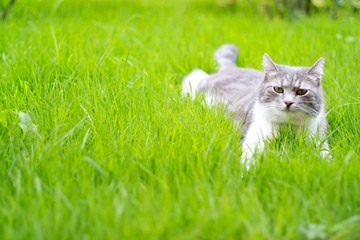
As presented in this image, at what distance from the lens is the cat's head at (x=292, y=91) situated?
2506 millimetres

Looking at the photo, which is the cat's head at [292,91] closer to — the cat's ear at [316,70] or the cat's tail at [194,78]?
the cat's ear at [316,70]

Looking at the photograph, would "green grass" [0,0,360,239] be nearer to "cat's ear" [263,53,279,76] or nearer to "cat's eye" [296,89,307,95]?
"cat's eye" [296,89,307,95]

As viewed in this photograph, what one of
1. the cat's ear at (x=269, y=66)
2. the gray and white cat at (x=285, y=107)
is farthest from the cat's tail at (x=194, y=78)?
the cat's ear at (x=269, y=66)

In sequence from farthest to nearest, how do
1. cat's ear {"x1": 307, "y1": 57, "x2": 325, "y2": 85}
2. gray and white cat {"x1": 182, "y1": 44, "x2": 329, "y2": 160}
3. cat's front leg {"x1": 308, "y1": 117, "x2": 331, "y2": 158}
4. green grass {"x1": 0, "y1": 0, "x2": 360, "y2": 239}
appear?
cat's ear {"x1": 307, "y1": 57, "x2": 325, "y2": 85} < gray and white cat {"x1": 182, "y1": 44, "x2": 329, "y2": 160} < cat's front leg {"x1": 308, "y1": 117, "x2": 331, "y2": 158} < green grass {"x1": 0, "y1": 0, "x2": 360, "y2": 239}

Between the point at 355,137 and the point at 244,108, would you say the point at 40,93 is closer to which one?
the point at 244,108

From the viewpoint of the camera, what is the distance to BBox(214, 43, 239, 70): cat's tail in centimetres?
387

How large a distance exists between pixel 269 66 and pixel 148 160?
123cm

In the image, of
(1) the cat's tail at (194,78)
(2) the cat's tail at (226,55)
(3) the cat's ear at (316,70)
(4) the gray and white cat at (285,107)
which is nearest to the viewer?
(4) the gray and white cat at (285,107)

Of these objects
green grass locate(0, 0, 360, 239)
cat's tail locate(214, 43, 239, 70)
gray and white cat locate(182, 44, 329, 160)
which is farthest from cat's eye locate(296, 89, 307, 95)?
cat's tail locate(214, 43, 239, 70)

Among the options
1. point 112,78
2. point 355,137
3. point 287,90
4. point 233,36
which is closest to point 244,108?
point 287,90

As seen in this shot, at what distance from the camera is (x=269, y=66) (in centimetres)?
275

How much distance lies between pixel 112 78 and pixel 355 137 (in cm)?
187

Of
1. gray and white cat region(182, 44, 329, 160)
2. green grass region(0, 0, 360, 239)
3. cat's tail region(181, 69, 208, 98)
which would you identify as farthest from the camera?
cat's tail region(181, 69, 208, 98)

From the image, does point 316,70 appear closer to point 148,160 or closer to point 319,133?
point 319,133
